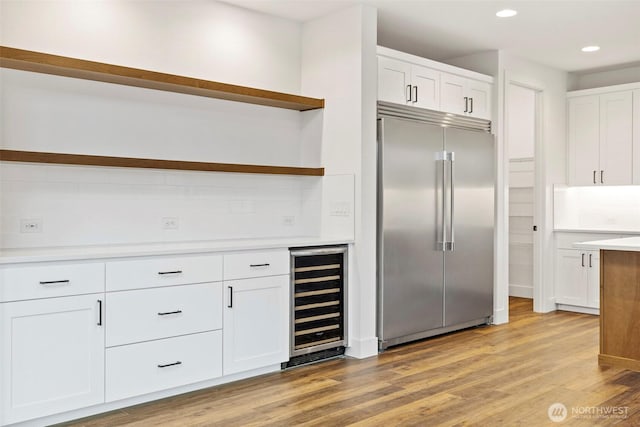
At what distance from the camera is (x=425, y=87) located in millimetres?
4883

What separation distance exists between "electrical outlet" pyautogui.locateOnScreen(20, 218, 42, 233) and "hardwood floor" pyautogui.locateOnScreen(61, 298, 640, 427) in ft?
3.76

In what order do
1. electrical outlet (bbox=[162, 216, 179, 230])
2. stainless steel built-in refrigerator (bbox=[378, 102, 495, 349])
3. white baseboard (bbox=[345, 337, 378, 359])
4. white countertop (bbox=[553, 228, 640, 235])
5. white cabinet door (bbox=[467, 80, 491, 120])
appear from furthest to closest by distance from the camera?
white countertop (bbox=[553, 228, 640, 235]) < white cabinet door (bbox=[467, 80, 491, 120]) < stainless steel built-in refrigerator (bbox=[378, 102, 495, 349]) < white baseboard (bbox=[345, 337, 378, 359]) < electrical outlet (bbox=[162, 216, 179, 230])

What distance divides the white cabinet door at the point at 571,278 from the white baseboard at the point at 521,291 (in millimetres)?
766

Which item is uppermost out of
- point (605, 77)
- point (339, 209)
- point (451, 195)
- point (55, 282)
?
point (605, 77)

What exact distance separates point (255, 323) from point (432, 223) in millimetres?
1810

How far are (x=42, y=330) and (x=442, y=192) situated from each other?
3204 mm

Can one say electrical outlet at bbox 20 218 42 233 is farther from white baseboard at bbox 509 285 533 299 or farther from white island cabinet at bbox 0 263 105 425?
white baseboard at bbox 509 285 533 299

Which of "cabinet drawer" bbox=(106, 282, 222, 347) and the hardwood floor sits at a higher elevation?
"cabinet drawer" bbox=(106, 282, 222, 347)

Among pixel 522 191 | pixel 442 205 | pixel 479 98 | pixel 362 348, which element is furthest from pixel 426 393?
pixel 522 191

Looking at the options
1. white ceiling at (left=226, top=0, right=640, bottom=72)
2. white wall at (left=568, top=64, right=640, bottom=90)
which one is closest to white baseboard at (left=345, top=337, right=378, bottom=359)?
white ceiling at (left=226, top=0, right=640, bottom=72)

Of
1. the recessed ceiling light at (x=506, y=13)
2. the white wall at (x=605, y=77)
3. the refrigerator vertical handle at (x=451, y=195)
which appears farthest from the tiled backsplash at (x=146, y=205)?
the white wall at (x=605, y=77)

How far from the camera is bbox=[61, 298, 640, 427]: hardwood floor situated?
304 cm

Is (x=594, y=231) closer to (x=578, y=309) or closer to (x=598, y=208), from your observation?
(x=598, y=208)

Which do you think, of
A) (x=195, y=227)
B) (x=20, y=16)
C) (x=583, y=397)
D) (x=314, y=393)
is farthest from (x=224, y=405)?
(x=20, y=16)
